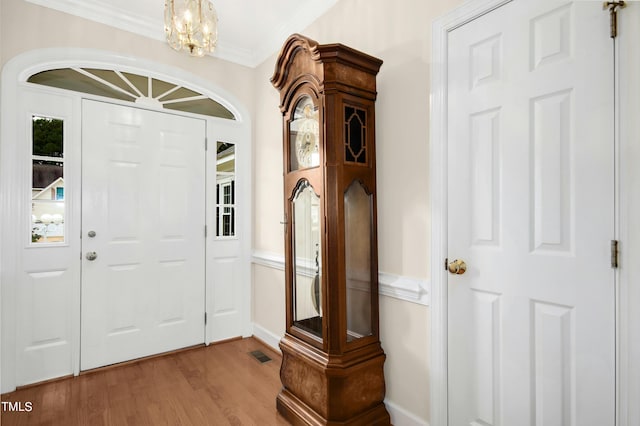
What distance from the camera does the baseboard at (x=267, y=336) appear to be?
118 inches

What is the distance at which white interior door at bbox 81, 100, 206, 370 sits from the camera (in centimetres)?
261

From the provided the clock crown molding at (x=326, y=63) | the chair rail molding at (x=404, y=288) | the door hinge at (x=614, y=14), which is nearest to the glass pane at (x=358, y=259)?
the chair rail molding at (x=404, y=288)

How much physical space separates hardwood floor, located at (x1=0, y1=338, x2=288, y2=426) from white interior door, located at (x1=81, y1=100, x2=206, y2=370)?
254mm

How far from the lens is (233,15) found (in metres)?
2.69

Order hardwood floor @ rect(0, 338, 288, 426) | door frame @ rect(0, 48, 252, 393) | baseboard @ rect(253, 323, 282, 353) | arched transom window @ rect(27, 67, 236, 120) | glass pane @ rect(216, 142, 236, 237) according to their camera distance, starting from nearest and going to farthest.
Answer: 1. hardwood floor @ rect(0, 338, 288, 426)
2. door frame @ rect(0, 48, 252, 393)
3. arched transom window @ rect(27, 67, 236, 120)
4. baseboard @ rect(253, 323, 282, 353)
5. glass pane @ rect(216, 142, 236, 237)

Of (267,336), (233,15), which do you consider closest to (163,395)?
(267,336)

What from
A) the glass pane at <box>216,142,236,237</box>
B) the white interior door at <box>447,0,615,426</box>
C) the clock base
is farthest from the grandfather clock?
the glass pane at <box>216,142,236,237</box>

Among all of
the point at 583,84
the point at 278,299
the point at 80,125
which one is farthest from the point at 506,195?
the point at 80,125

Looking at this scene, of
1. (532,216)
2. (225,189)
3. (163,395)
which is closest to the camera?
(532,216)

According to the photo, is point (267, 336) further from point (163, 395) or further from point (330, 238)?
point (330, 238)

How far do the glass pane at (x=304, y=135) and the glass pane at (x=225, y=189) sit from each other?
1398 millimetres

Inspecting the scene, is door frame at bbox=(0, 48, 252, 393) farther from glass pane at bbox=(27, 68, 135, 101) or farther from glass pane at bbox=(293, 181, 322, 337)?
→ glass pane at bbox=(293, 181, 322, 337)

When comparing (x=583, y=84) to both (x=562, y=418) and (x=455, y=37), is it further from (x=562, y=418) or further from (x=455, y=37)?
(x=562, y=418)

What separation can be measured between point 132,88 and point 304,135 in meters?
1.83
